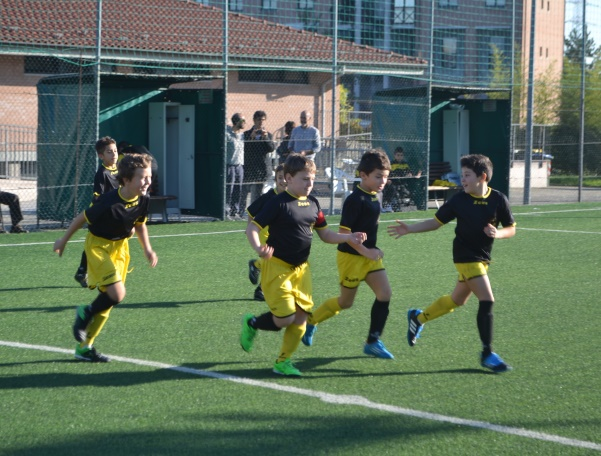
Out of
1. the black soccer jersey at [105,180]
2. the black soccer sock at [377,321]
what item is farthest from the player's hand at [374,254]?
the black soccer jersey at [105,180]

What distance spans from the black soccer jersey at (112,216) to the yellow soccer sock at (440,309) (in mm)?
2270

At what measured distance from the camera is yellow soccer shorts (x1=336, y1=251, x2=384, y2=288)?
712cm

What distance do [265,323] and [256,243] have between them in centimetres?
67

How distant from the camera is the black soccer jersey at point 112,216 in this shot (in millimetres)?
6867

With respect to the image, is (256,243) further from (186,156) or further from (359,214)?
(186,156)

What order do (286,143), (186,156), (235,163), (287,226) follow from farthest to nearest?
1. (186,156)
2. (286,143)
3. (235,163)
4. (287,226)

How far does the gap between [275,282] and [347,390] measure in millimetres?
871

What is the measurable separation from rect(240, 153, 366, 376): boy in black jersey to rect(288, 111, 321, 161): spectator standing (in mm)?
11625

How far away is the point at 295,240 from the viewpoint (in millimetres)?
6508

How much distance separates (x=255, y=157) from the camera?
18.4m

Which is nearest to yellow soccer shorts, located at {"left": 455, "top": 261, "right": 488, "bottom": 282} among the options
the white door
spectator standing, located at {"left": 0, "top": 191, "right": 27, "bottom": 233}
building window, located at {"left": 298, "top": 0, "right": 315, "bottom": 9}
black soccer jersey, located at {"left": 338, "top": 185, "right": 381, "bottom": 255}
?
black soccer jersey, located at {"left": 338, "top": 185, "right": 381, "bottom": 255}

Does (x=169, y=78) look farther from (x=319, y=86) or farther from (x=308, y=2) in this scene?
(x=319, y=86)

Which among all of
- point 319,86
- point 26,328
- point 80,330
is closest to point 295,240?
point 80,330

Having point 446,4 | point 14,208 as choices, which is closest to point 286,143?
point 14,208
